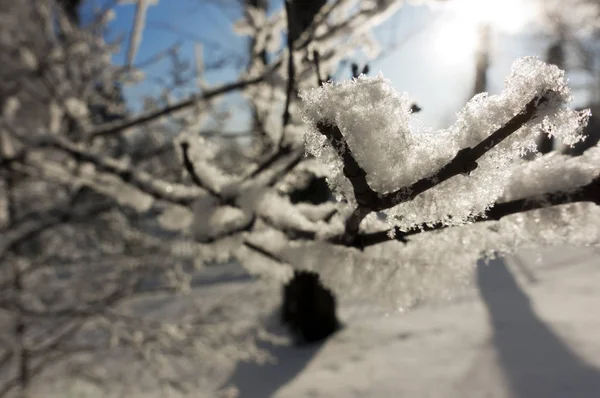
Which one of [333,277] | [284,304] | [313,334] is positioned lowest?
[313,334]

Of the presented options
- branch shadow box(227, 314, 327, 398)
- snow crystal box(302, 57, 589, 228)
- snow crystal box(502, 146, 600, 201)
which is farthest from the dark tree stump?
snow crystal box(302, 57, 589, 228)

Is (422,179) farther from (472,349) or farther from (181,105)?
(472,349)

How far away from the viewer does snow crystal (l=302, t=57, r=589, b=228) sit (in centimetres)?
56

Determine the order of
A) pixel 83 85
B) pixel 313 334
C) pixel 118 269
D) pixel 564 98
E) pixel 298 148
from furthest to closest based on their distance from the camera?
pixel 313 334
pixel 118 269
pixel 83 85
pixel 298 148
pixel 564 98

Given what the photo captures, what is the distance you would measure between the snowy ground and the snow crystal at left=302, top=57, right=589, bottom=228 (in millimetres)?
2805

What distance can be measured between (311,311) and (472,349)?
223 centimetres

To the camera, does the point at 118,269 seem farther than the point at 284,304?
No

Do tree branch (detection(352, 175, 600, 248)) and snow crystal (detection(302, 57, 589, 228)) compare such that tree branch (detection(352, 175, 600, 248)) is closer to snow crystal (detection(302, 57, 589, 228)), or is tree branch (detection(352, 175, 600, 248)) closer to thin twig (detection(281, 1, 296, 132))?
snow crystal (detection(302, 57, 589, 228))

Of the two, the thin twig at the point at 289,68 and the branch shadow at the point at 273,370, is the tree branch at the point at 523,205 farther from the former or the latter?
the branch shadow at the point at 273,370

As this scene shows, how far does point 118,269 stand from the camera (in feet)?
15.5

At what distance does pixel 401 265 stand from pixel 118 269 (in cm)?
448

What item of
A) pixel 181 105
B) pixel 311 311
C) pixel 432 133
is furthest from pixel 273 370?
pixel 432 133

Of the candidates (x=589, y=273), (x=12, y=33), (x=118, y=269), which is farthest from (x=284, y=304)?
(x=12, y=33)

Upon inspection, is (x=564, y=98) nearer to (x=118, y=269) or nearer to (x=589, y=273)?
(x=118, y=269)
